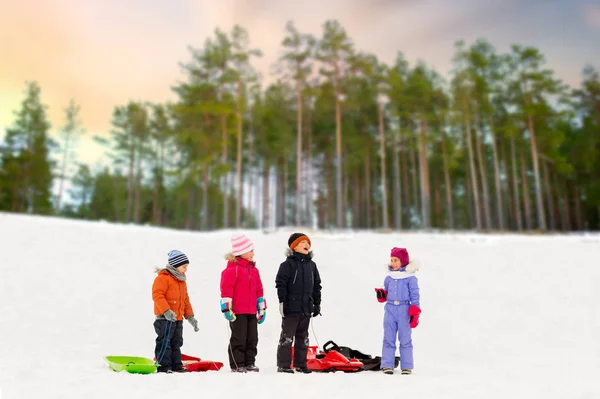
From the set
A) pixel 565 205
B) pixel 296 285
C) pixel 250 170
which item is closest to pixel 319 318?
pixel 296 285

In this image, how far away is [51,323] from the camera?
878cm

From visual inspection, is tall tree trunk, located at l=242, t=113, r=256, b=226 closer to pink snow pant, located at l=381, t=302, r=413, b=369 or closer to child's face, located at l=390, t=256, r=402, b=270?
child's face, located at l=390, t=256, r=402, b=270

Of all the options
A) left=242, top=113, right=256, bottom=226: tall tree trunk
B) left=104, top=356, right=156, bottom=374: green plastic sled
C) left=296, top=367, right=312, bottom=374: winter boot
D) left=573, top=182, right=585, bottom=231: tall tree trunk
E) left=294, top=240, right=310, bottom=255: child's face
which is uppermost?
left=242, top=113, right=256, bottom=226: tall tree trunk

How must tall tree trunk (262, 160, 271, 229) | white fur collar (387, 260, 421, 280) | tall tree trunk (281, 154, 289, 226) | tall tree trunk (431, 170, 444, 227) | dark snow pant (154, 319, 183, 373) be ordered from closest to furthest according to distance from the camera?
1. dark snow pant (154, 319, 183, 373)
2. white fur collar (387, 260, 421, 280)
3. tall tree trunk (262, 160, 271, 229)
4. tall tree trunk (281, 154, 289, 226)
5. tall tree trunk (431, 170, 444, 227)

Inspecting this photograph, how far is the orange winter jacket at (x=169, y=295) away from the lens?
243 inches

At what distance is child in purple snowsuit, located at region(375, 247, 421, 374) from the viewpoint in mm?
6188

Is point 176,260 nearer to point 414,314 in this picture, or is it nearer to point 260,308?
point 260,308

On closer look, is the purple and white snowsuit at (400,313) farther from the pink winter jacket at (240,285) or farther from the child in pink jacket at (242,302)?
the pink winter jacket at (240,285)

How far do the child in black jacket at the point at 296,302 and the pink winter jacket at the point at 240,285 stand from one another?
15.0 inches

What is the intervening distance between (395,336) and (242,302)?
2.30 m

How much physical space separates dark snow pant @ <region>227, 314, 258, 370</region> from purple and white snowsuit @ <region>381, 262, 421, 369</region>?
6.22 feet

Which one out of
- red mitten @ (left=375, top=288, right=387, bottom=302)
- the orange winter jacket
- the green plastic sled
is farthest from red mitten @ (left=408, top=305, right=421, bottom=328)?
the green plastic sled

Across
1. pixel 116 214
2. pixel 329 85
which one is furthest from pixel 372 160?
pixel 116 214

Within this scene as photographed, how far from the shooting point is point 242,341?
6090 mm
